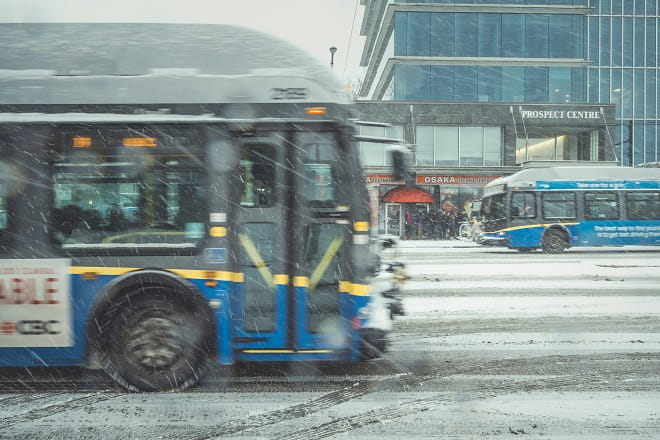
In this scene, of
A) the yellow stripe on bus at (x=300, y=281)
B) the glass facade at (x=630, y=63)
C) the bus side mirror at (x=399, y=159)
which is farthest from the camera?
the glass facade at (x=630, y=63)

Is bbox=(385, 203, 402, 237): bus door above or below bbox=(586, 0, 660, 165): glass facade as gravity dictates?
below

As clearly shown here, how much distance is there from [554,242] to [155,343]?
19516 millimetres

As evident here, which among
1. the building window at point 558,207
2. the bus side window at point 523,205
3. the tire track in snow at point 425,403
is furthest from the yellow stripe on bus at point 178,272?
the building window at point 558,207

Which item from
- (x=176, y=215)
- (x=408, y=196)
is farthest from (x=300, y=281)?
(x=408, y=196)

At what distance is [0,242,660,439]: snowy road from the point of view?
4312 millimetres

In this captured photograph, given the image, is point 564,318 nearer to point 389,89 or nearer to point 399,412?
point 399,412

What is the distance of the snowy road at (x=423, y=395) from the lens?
4.31 meters

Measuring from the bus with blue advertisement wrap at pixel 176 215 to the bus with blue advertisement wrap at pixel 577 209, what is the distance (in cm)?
1802

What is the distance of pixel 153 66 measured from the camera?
550cm

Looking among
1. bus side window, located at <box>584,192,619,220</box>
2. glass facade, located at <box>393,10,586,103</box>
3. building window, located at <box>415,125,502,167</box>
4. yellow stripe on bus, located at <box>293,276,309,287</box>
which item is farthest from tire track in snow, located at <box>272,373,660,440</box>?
glass facade, located at <box>393,10,586,103</box>

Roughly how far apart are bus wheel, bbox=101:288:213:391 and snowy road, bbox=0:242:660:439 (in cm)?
16

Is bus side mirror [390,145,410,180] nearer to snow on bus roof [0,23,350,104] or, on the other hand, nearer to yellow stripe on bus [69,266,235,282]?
snow on bus roof [0,23,350,104]

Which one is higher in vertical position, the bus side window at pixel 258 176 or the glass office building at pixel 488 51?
the glass office building at pixel 488 51

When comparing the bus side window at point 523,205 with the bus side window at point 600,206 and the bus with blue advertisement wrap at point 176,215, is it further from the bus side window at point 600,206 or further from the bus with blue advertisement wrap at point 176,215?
the bus with blue advertisement wrap at point 176,215
